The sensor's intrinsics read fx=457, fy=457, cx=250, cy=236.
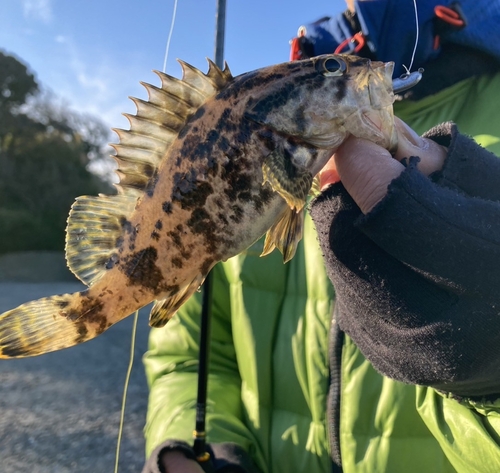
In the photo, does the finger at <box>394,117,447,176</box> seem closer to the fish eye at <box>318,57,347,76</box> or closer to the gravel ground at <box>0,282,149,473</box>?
the fish eye at <box>318,57,347,76</box>

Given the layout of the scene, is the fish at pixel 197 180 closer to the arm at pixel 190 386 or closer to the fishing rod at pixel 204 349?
the fishing rod at pixel 204 349

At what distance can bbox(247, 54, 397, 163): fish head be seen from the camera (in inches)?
49.1

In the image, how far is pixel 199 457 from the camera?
74.0 inches

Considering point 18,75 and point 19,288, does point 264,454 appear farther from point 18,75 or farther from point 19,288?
point 18,75

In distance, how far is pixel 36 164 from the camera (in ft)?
56.2

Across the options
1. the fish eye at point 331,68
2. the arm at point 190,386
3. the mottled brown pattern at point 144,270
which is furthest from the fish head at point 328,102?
the arm at point 190,386

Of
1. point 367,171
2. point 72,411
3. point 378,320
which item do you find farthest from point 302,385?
point 72,411

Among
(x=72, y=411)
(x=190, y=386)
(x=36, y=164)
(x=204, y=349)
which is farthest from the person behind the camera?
(x=36, y=164)

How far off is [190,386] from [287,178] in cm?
144

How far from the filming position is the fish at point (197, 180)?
1.23m

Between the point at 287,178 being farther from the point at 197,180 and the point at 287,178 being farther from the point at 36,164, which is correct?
the point at 36,164

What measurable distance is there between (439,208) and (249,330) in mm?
1137

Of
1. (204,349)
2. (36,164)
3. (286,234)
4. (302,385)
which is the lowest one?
(302,385)

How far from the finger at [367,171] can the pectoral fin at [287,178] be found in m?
0.11
